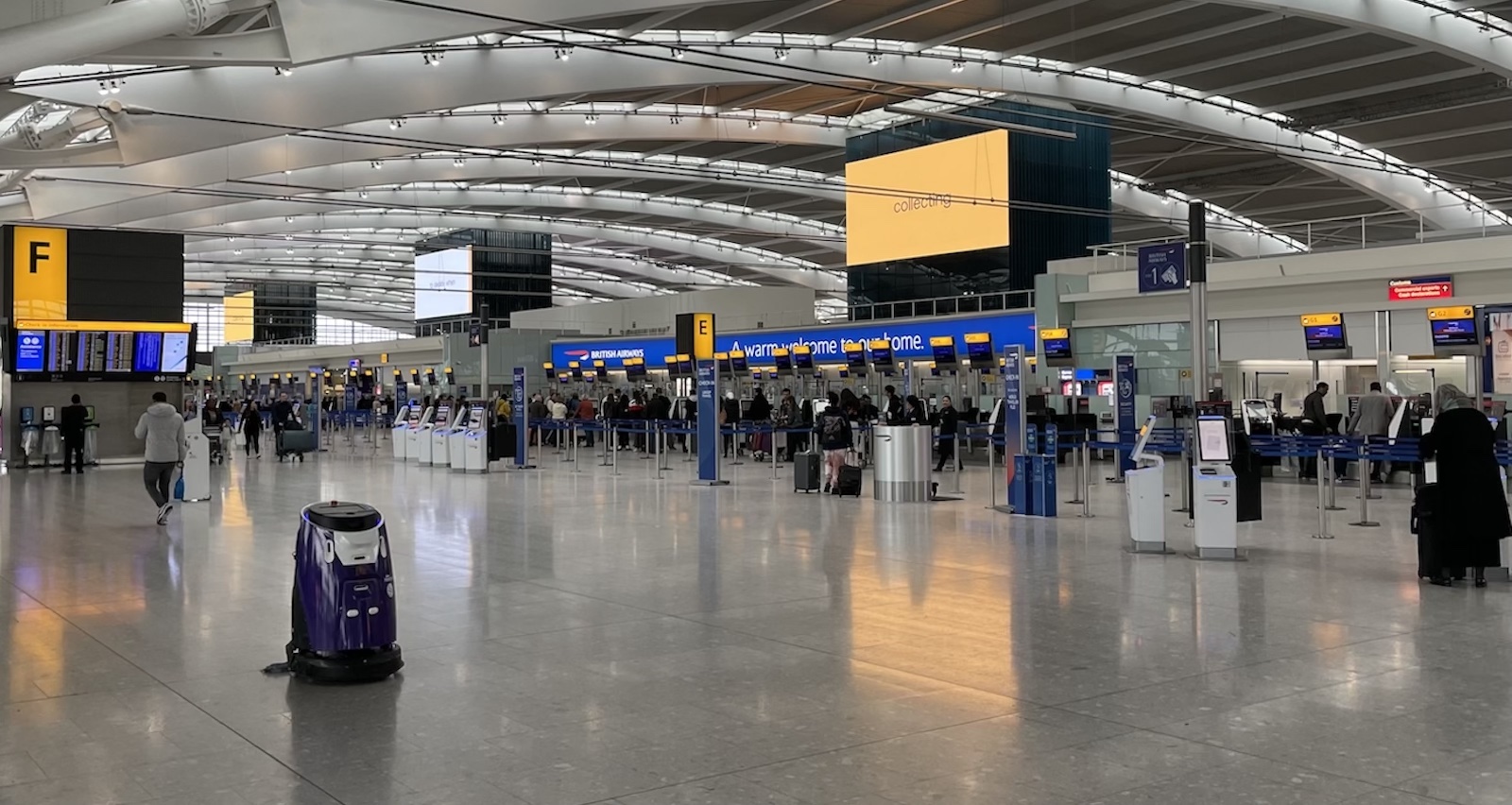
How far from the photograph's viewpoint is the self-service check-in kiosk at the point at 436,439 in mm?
24062

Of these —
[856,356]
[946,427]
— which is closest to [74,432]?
[946,427]

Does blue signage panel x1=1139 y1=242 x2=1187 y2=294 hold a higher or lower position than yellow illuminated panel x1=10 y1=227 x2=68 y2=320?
lower

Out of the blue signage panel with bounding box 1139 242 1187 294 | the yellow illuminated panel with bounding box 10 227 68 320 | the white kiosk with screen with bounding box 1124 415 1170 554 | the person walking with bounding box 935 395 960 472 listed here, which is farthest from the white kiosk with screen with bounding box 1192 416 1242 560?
the yellow illuminated panel with bounding box 10 227 68 320

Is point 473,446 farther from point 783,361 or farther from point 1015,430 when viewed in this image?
point 1015,430

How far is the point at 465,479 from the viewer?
2066cm

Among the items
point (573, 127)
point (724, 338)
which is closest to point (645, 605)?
point (573, 127)

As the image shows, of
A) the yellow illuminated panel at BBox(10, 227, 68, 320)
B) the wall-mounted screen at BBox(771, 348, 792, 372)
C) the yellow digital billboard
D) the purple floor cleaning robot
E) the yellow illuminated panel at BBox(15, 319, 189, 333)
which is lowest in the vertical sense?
the purple floor cleaning robot

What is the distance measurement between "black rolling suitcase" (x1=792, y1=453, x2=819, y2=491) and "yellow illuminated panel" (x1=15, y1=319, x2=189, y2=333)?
14930 mm

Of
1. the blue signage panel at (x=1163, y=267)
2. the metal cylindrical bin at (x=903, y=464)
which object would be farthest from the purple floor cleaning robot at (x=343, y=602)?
the metal cylindrical bin at (x=903, y=464)

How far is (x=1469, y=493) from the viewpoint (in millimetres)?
8352

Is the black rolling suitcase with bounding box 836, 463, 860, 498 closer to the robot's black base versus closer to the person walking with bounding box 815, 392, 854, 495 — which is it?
the person walking with bounding box 815, 392, 854, 495

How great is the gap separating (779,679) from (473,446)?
17.5m

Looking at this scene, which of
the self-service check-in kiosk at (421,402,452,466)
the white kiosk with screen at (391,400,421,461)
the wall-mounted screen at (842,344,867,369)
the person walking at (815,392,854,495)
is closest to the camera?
the person walking at (815,392,854,495)

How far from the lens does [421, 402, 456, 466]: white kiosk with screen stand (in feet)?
78.6
